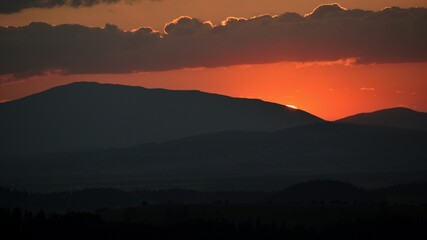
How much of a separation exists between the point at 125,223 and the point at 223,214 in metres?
21.6

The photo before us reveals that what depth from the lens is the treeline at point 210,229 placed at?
131375 mm

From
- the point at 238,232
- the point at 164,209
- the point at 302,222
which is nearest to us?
the point at 238,232

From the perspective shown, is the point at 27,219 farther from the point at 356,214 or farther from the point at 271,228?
the point at 356,214

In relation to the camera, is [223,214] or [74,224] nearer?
[74,224]

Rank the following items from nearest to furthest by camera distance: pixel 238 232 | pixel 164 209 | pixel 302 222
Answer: pixel 238 232
pixel 302 222
pixel 164 209

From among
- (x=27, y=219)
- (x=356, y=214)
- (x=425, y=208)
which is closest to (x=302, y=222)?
(x=356, y=214)

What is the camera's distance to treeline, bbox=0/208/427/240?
131375 millimetres

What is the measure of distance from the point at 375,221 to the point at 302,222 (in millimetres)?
11395

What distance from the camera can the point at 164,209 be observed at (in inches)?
6422

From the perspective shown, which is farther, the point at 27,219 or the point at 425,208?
the point at 425,208

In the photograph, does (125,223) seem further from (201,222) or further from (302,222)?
(302,222)

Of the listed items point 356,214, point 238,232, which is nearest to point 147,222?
point 238,232

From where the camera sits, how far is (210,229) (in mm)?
139625

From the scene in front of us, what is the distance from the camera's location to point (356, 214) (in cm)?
14938
